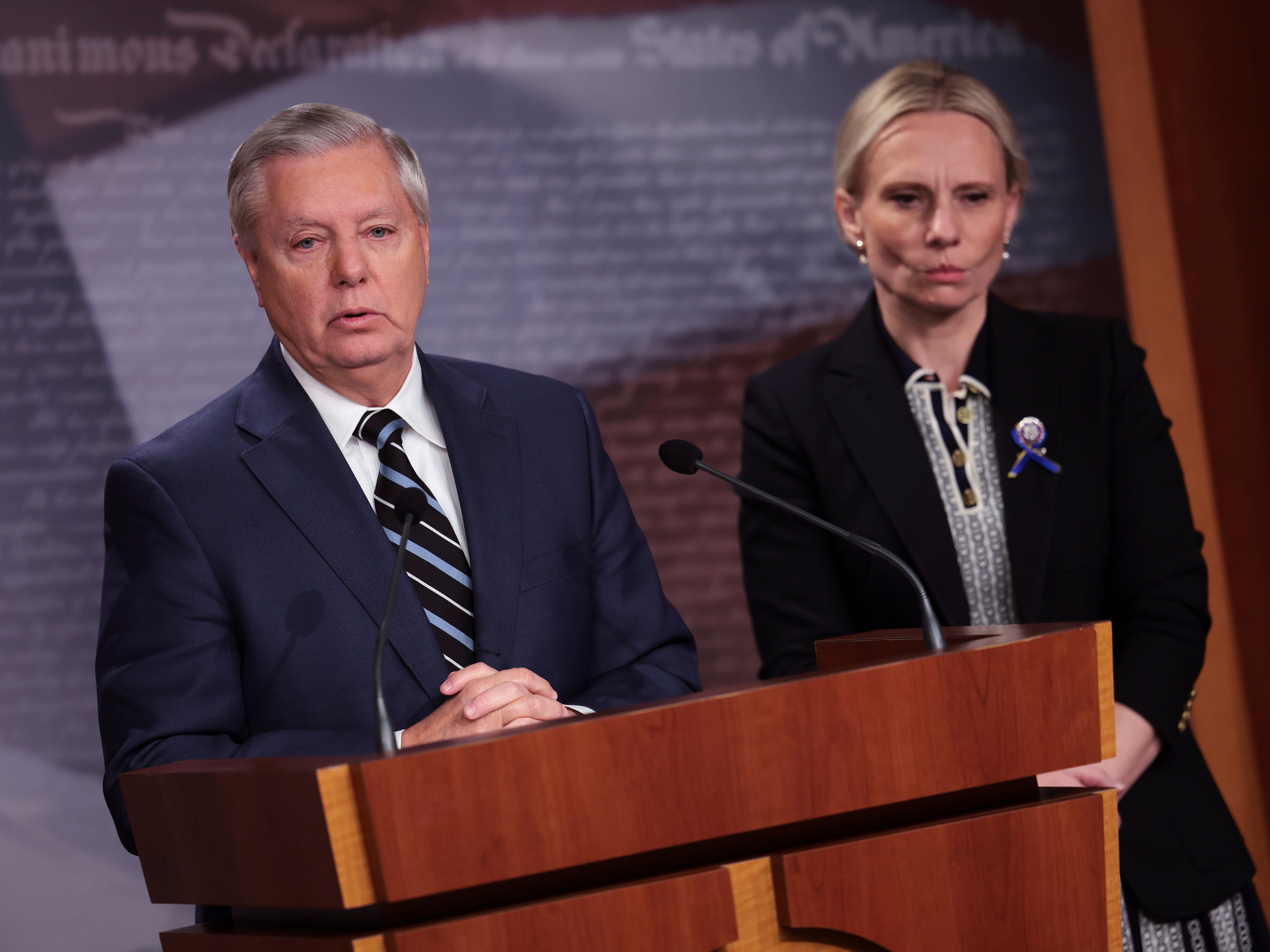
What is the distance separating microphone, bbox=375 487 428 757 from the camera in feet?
3.76

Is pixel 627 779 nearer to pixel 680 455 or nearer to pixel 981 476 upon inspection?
pixel 680 455

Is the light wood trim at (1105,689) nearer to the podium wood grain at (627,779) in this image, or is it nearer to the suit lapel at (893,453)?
the podium wood grain at (627,779)

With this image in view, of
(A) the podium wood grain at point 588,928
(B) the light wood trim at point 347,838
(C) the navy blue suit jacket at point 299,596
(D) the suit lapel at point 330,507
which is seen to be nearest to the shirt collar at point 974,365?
(C) the navy blue suit jacket at point 299,596

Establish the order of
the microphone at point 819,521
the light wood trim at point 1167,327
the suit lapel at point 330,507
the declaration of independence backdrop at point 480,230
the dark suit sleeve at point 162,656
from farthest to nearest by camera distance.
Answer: the light wood trim at point 1167,327 → the declaration of independence backdrop at point 480,230 → the suit lapel at point 330,507 → the dark suit sleeve at point 162,656 → the microphone at point 819,521

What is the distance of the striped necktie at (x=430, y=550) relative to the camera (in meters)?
1.71

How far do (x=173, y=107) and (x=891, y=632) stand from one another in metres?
2.27

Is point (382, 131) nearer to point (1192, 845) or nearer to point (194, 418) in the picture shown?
point (194, 418)

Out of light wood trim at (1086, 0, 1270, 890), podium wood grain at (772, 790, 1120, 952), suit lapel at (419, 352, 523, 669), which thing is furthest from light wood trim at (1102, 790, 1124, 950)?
light wood trim at (1086, 0, 1270, 890)

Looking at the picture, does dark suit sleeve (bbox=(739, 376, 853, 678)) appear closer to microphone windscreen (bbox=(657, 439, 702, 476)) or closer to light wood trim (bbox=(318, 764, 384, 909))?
microphone windscreen (bbox=(657, 439, 702, 476))

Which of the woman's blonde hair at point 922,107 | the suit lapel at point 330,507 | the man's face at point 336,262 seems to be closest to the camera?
the suit lapel at point 330,507

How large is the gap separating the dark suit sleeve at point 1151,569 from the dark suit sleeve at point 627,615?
0.70 metres

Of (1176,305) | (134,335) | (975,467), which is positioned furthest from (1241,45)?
(134,335)

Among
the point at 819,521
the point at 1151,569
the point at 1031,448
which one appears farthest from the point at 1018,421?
the point at 819,521

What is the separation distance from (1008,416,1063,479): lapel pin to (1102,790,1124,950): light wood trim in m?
0.91
